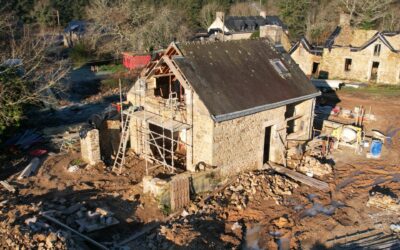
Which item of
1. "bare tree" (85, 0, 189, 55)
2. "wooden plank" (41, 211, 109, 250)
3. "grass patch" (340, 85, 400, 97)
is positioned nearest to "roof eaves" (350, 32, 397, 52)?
"grass patch" (340, 85, 400, 97)

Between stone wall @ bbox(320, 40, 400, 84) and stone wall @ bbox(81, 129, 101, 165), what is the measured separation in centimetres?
2769

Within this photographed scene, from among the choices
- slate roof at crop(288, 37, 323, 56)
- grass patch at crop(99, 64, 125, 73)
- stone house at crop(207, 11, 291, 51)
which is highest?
stone house at crop(207, 11, 291, 51)

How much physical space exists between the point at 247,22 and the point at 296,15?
8289 mm

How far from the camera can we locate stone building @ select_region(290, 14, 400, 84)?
121 ft

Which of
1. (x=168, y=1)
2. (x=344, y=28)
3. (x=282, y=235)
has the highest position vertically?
(x=168, y=1)

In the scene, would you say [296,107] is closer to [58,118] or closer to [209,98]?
[209,98]

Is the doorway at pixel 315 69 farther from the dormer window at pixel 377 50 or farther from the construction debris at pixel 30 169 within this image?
the construction debris at pixel 30 169

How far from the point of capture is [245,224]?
14.9m

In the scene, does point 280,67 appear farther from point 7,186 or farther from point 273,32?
point 7,186

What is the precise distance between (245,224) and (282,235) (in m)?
1.40

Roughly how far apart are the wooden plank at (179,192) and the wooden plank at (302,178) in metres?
5.16

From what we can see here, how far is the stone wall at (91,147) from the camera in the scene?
19.4 m

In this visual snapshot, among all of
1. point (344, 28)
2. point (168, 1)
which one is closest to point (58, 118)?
point (344, 28)

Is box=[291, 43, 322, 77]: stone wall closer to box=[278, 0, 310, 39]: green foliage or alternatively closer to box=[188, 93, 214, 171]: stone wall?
box=[278, 0, 310, 39]: green foliage
